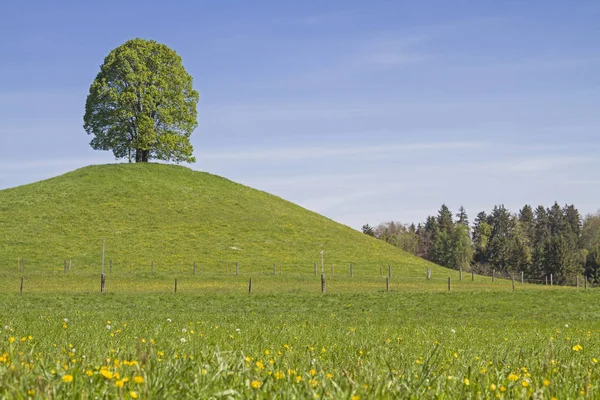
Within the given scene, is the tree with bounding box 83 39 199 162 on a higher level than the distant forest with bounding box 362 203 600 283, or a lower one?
higher

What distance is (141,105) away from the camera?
90500mm

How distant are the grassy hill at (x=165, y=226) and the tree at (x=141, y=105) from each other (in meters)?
5.48

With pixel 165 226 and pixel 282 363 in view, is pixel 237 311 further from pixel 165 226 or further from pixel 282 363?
pixel 165 226

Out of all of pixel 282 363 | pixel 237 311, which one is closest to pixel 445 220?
pixel 237 311

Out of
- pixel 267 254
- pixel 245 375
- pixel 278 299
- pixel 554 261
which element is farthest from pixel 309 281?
pixel 554 261

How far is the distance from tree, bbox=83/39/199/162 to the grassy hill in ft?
18.0

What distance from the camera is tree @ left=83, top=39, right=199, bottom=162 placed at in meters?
90.2

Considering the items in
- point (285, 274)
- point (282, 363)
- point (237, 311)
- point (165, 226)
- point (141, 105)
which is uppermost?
point (141, 105)

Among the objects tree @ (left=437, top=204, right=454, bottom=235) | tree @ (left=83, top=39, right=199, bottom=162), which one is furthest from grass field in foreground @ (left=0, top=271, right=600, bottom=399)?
tree @ (left=437, top=204, right=454, bottom=235)

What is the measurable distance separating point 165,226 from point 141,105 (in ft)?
65.7

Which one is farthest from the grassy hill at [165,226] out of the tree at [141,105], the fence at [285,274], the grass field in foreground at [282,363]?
the grass field in foreground at [282,363]

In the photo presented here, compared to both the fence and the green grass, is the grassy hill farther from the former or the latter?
the fence

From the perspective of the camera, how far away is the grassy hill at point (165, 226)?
2758 inches

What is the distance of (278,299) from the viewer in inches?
1586
